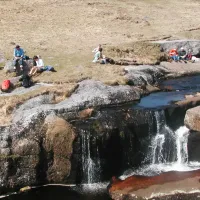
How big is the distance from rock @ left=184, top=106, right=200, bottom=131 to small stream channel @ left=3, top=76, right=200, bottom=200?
28.7 inches

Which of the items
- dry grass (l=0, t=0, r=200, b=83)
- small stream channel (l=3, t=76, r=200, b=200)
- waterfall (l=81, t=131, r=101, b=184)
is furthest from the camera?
dry grass (l=0, t=0, r=200, b=83)

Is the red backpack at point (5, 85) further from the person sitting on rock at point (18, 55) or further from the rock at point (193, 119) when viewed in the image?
the rock at point (193, 119)

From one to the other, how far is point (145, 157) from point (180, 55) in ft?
64.1

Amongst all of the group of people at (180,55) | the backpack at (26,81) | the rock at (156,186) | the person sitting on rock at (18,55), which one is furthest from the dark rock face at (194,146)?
the group of people at (180,55)

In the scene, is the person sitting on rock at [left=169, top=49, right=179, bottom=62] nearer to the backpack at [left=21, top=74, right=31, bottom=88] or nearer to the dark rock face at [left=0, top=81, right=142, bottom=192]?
the backpack at [left=21, top=74, right=31, bottom=88]

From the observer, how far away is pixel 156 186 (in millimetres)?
21797

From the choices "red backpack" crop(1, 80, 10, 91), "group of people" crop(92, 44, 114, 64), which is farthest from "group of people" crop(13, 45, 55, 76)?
"group of people" crop(92, 44, 114, 64)

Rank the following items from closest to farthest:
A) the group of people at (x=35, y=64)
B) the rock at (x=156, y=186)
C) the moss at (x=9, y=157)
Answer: the rock at (x=156, y=186)
the moss at (x=9, y=157)
the group of people at (x=35, y=64)

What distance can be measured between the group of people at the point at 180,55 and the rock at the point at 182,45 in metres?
1.25

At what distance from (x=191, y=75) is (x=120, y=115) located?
15096mm

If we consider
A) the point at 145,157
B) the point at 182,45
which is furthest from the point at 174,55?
the point at 145,157

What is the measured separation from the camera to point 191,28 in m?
54.5

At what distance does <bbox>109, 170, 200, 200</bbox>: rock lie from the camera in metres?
21.2

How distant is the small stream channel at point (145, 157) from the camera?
23.5 meters
